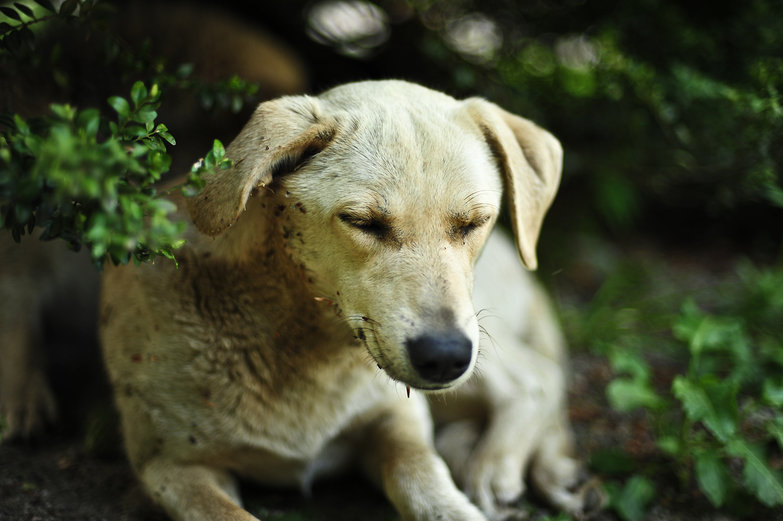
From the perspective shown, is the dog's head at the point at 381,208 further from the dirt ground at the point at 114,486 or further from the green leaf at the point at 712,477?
the green leaf at the point at 712,477

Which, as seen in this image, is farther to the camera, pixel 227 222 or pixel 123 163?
pixel 227 222

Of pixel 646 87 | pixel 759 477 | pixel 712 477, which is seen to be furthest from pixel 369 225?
pixel 646 87

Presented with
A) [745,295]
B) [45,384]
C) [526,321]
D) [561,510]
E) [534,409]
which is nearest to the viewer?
[561,510]

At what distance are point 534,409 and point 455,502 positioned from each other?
85 cm

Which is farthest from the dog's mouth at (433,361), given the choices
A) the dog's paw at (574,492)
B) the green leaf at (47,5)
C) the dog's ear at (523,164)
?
the green leaf at (47,5)

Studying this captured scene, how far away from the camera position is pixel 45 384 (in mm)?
3322

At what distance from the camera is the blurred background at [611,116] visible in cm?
285

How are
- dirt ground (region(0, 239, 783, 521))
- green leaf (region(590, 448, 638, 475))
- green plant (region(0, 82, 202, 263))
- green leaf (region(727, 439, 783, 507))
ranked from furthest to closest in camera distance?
Answer: green leaf (region(590, 448, 638, 475)) → green leaf (region(727, 439, 783, 507)) → dirt ground (region(0, 239, 783, 521)) → green plant (region(0, 82, 202, 263))

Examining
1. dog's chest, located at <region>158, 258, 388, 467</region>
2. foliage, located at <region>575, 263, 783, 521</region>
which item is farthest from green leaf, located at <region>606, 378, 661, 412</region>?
dog's chest, located at <region>158, 258, 388, 467</region>

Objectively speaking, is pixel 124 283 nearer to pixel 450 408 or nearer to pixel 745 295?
pixel 450 408

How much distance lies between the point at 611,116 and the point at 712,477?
243cm

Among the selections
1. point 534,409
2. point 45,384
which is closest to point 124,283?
point 45,384

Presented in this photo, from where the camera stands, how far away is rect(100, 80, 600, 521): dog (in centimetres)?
210

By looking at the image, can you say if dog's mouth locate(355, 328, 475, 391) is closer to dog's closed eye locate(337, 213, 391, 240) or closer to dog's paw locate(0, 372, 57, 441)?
dog's closed eye locate(337, 213, 391, 240)
